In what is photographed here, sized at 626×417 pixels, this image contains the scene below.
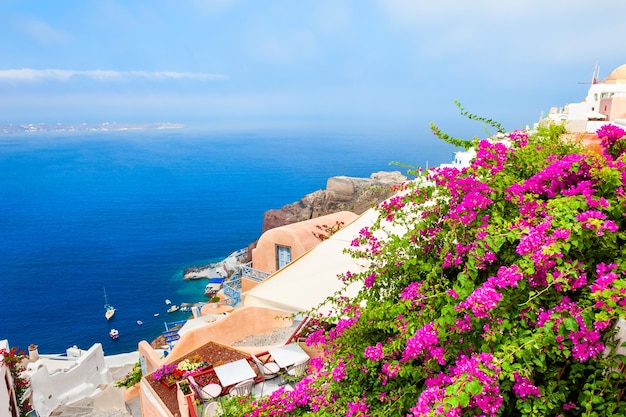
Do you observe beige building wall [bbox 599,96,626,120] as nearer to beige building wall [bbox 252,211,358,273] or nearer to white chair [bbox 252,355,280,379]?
beige building wall [bbox 252,211,358,273]

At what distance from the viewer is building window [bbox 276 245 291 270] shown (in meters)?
16.2

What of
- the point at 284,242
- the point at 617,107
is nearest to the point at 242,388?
the point at 284,242

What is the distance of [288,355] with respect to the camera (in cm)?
800

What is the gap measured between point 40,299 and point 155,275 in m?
11.5

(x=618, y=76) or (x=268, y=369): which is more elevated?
(x=618, y=76)

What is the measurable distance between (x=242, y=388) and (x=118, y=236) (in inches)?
2696

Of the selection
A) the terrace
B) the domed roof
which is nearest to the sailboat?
the terrace

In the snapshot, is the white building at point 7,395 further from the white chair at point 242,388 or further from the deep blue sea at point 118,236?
the deep blue sea at point 118,236

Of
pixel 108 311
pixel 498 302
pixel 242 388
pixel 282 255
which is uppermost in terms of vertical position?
pixel 498 302

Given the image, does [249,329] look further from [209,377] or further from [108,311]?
[108,311]

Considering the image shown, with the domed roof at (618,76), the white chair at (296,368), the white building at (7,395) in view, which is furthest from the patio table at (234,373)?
the domed roof at (618,76)

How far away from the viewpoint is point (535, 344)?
9.39ft

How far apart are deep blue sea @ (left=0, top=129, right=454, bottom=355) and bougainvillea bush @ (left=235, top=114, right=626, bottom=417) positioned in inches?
1360

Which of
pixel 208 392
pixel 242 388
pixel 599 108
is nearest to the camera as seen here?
pixel 208 392
